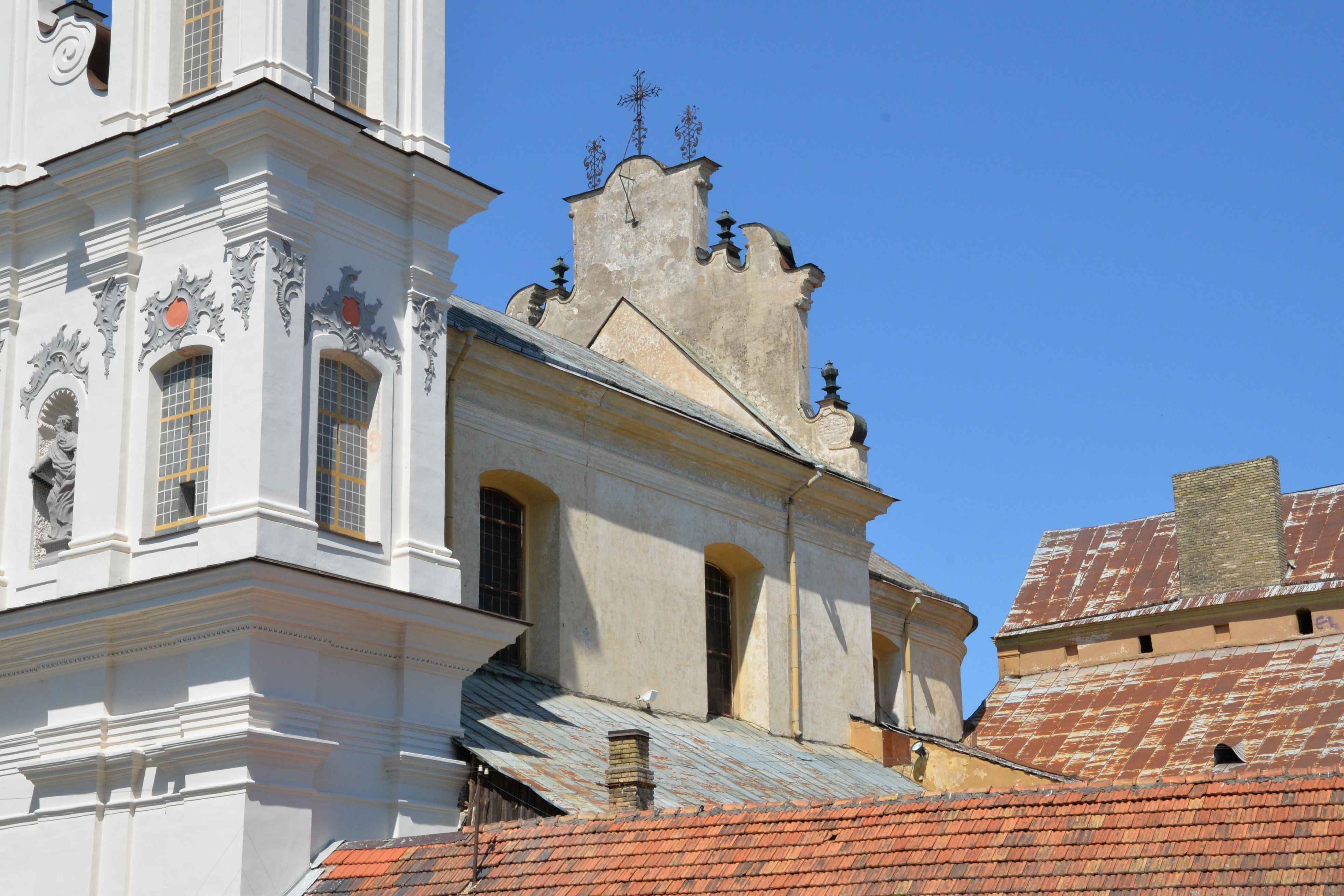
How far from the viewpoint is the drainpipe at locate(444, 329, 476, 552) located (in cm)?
1909

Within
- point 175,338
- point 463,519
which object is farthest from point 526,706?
point 175,338

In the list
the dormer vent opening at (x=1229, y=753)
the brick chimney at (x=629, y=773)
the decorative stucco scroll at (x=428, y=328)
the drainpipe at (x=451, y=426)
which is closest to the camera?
the brick chimney at (x=629, y=773)

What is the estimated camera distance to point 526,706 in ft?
63.3

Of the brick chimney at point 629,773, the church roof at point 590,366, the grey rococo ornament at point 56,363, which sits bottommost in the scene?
the brick chimney at point 629,773

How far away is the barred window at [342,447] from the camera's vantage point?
1684cm

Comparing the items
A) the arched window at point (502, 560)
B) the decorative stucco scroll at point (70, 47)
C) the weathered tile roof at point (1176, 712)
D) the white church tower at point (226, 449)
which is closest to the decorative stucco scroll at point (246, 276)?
the white church tower at point (226, 449)

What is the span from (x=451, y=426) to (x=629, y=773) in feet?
15.7

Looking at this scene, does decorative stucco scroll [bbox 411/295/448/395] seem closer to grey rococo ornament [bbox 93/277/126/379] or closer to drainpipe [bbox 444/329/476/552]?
drainpipe [bbox 444/329/476/552]

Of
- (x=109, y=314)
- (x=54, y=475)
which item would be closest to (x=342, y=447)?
(x=109, y=314)

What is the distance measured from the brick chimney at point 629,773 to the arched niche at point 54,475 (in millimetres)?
5694

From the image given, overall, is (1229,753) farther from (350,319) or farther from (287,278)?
(287,278)

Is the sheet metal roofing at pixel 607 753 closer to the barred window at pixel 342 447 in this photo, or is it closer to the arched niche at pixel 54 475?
the barred window at pixel 342 447

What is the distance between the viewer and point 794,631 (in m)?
24.5

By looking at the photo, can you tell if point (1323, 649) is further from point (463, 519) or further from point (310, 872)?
point (310, 872)
